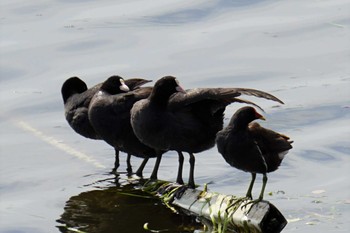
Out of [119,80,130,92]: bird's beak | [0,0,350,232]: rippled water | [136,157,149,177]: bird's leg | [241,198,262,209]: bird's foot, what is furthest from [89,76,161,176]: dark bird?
[241,198,262,209]: bird's foot

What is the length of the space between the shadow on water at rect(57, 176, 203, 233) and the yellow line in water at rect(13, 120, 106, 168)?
910 mm

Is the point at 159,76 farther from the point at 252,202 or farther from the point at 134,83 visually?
the point at 252,202

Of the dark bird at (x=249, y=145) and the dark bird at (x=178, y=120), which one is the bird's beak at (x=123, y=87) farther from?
the dark bird at (x=249, y=145)

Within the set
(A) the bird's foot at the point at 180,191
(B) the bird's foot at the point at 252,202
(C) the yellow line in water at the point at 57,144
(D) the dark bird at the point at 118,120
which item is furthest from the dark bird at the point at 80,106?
(B) the bird's foot at the point at 252,202

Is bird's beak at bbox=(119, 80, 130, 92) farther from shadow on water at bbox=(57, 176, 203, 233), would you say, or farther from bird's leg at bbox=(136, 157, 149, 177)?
shadow on water at bbox=(57, 176, 203, 233)

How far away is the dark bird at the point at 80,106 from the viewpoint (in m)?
12.0

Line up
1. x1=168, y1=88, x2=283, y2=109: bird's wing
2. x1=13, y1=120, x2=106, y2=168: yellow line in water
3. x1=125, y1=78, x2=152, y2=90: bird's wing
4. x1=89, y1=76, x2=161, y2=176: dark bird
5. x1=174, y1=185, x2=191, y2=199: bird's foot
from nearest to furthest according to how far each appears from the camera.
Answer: x1=168, y1=88, x2=283, y2=109: bird's wing → x1=174, y1=185, x2=191, y2=199: bird's foot → x1=89, y1=76, x2=161, y2=176: dark bird → x1=125, y1=78, x2=152, y2=90: bird's wing → x1=13, y1=120, x2=106, y2=168: yellow line in water

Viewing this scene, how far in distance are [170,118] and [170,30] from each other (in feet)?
19.0

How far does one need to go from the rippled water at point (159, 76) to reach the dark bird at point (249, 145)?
1.79 ft

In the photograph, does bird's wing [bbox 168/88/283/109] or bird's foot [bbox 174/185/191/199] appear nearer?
bird's wing [bbox 168/88/283/109]

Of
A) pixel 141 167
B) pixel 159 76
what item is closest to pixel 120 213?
pixel 141 167

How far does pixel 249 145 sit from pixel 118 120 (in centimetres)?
179

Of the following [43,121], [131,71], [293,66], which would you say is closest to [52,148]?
[43,121]

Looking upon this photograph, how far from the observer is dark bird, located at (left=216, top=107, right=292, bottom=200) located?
32.9 ft
